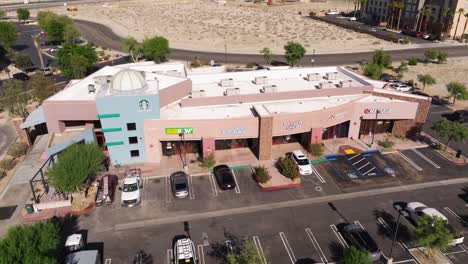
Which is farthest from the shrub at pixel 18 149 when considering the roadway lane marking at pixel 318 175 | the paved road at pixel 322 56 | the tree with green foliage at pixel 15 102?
the paved road at pixel 322 56

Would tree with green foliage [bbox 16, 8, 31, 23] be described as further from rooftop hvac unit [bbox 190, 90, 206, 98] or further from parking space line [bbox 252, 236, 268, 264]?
parking space line [bbox 252, 236, 268, 264]

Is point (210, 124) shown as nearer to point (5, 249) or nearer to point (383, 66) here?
point (5, 249)

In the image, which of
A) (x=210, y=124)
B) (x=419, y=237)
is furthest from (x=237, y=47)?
(x=419, y=237)

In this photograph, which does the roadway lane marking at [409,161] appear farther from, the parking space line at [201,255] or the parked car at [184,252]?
the parked car at [184,252]

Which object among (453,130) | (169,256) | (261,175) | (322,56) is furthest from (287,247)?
(322,56)

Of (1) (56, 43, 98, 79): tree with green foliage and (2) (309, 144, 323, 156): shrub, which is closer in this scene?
(2) (309, 144, 323, 156): shrub

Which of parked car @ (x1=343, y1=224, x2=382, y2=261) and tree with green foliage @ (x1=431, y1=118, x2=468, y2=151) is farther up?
tree with green foliage @ (x1=431, y1=118, x2=468, y2=151)

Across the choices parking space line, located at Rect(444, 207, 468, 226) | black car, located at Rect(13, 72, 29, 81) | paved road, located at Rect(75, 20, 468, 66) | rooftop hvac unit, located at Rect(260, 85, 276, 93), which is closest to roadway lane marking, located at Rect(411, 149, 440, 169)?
parking space line, located at Rect(444, 207, 468, 226)

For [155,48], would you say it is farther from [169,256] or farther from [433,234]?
[433,234]
